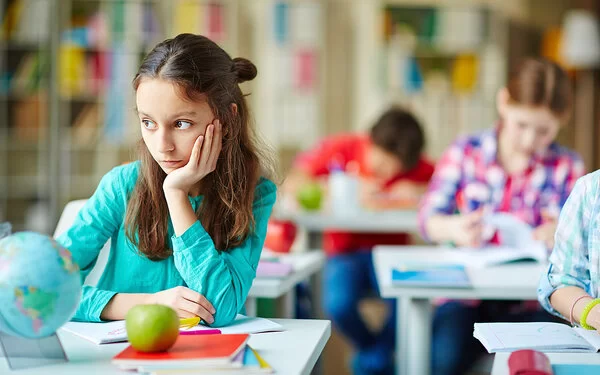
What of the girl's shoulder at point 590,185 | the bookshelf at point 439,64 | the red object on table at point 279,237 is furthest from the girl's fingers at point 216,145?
the bookshelf at point 439,64

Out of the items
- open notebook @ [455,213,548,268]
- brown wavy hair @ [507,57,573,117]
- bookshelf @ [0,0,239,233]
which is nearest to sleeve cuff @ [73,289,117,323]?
open notebook @ [455,213,548,268]

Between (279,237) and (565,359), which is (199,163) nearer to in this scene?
(565,359)

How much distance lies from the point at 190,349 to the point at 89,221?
463 millimetres

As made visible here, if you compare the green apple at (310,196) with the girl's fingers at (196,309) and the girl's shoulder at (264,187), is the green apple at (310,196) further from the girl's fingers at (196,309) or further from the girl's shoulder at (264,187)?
the girl's fingers at (196,309)

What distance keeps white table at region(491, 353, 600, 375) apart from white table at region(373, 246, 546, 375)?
0.53 metres

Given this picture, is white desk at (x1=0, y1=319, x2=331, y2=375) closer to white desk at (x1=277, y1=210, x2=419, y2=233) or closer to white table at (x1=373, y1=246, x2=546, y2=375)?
white table at (x1=373, y1=246, x2=546, y2=375)

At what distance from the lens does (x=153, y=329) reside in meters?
1.06

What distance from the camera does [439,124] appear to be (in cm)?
606

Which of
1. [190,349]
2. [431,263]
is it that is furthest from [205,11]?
[190,349]

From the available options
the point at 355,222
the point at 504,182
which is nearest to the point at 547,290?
the point at 504,182

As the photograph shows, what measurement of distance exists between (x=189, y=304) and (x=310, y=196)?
81.1 inches

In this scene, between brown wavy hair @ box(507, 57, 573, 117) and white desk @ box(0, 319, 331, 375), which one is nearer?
white desk @ box(0, 319, 331, 375)

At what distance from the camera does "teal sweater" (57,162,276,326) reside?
1358mm

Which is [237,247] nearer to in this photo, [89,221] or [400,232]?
[89,221]
